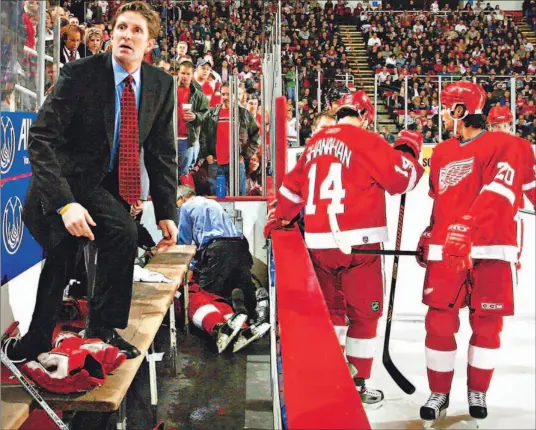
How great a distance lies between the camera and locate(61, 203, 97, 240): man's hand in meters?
1.54

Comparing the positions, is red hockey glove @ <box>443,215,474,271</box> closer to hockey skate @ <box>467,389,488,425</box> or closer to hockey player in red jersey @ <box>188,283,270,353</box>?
hockey skate @ <box>467,389,488,425</box>

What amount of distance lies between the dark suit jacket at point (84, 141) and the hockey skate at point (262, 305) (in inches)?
81.2

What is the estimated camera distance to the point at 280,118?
3.93 m

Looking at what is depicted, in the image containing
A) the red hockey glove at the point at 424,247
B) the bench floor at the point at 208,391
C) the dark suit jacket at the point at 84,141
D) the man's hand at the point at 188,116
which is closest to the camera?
the dark suit jacket at the point at 84,141

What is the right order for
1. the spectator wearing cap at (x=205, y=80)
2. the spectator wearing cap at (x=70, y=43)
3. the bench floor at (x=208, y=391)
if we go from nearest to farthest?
the spectator wearing cap at (x=70, y=43)
the bench floor at (x=208, y=391)
the spectator wearing cap at (x=205, y=80)

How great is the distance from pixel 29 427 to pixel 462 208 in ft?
6.05

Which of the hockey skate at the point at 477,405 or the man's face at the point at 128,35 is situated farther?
the hockey skate at the point at 477,405

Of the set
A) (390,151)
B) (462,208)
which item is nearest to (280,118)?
(390,151)

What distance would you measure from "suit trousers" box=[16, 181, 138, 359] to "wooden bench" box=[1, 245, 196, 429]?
13cm

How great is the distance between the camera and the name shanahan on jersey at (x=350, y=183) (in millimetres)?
2826

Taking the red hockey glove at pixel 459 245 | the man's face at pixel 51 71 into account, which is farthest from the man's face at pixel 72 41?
the red hockey glove at pixel 459 245

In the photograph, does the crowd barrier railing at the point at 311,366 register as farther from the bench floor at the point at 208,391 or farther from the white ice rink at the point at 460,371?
the white ice rink at the point at 460,371

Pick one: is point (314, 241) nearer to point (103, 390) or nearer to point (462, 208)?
point (462, 208)

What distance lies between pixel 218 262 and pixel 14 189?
256 centimetres
